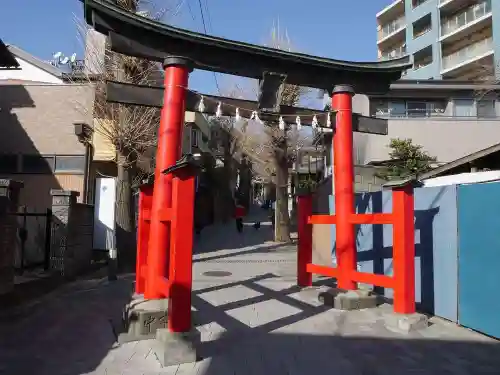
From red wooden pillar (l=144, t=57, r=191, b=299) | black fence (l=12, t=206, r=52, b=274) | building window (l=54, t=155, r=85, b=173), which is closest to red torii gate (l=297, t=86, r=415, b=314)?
red wooden pillar (l=144, t=57, r=191, b=299)

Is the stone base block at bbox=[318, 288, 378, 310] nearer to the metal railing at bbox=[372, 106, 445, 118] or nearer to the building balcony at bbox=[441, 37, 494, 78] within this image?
the metal railing at bbox=[372, 106, 445, 118]

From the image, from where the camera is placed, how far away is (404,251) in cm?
631

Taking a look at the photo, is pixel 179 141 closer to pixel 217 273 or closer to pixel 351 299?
pixel 351 299

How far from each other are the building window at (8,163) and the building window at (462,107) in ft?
71.2

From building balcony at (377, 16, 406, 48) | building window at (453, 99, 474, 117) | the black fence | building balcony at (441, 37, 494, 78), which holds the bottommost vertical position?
the black fence

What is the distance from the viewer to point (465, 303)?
613 centimetres

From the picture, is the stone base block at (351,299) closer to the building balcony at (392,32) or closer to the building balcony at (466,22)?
the building balcony at (466,22)

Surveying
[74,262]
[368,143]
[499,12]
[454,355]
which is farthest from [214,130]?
[454,355]

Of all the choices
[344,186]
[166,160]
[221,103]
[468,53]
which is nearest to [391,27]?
[468,53]

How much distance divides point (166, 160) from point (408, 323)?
4.46m

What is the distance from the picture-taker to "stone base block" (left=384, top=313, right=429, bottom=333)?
20.1ft

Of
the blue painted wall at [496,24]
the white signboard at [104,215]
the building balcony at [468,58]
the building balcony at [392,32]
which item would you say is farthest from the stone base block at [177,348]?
the building balcony at [392,32]

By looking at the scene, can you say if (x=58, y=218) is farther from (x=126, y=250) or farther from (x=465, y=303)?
(x=465, y=303)

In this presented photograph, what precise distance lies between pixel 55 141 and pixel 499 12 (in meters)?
30.2
